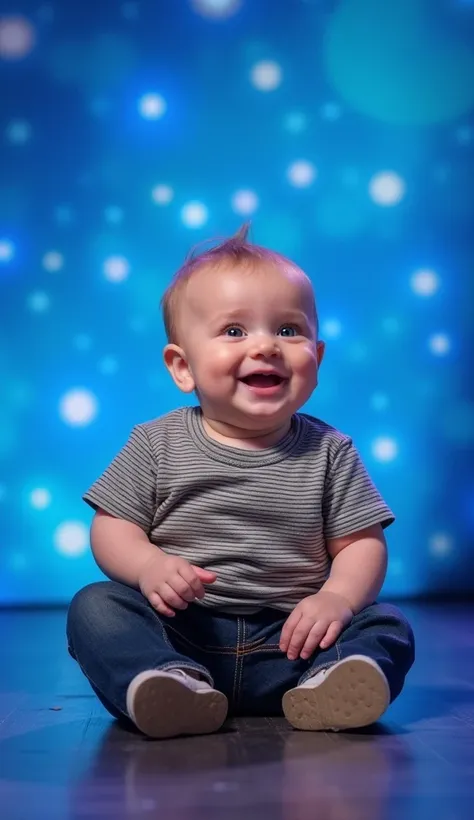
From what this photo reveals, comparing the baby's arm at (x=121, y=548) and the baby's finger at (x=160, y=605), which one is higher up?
the baby's arm at (x=121, y=548)

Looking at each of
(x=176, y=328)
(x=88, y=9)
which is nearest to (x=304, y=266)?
(x=88, y=9)

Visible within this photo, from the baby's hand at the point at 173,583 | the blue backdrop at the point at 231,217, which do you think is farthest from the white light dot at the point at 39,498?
the baby's hand at the point at 173,583

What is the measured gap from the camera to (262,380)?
3.80 feet

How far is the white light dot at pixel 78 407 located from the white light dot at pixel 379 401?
0.62 meters

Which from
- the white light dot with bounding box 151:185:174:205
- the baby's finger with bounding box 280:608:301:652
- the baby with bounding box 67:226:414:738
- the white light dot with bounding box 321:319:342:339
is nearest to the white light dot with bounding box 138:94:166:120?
the white light dot with bounding box 151:185:174:205

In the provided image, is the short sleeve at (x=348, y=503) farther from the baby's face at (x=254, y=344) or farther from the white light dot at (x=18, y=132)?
the white light dot at (x=18, y=132)

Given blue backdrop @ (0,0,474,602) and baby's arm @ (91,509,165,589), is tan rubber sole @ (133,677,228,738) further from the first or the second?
blue backdrop @ (0,0,474,602)

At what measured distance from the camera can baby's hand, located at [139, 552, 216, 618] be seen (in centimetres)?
103

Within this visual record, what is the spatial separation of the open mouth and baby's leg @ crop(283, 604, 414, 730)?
26 centimetres

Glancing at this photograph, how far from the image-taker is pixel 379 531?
3.81 feet

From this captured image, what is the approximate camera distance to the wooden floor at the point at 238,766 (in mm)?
727

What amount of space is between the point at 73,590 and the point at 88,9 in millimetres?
1284

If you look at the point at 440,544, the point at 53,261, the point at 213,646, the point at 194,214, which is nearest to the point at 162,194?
the point at 194,214

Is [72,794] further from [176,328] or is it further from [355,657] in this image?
[176,328]
